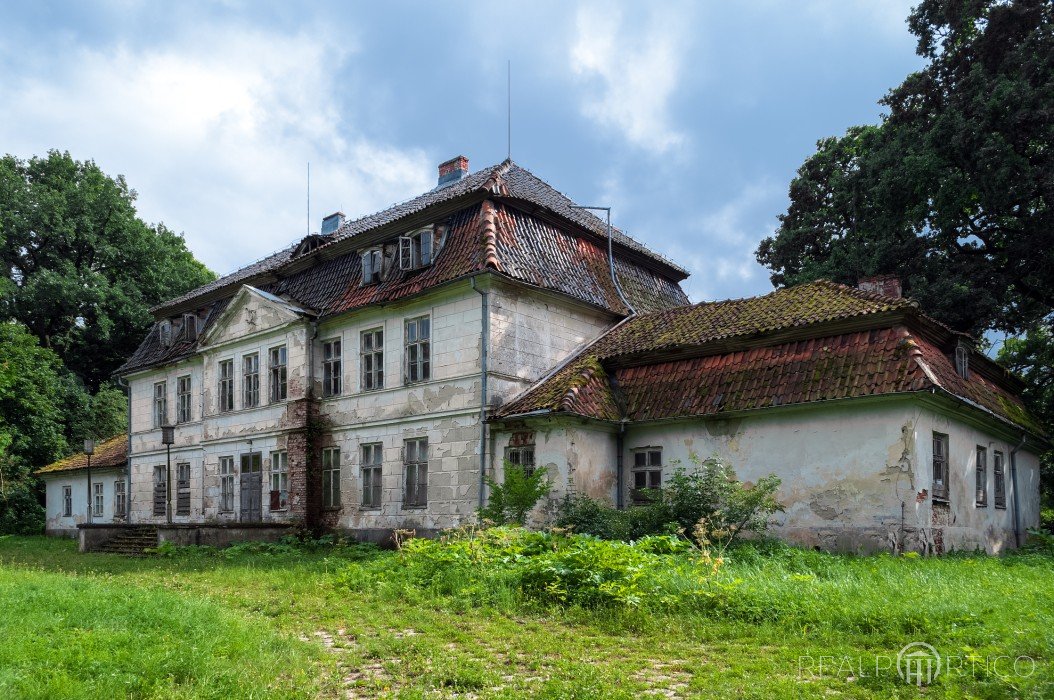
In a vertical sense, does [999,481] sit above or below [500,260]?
below

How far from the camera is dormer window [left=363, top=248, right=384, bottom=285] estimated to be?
69.3ft

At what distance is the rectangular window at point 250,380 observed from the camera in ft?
78.7

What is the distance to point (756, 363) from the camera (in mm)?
16391

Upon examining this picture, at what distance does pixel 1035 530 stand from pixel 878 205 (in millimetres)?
9595

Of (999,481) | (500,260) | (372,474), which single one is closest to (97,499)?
(372,474)

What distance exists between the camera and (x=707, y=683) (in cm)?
642

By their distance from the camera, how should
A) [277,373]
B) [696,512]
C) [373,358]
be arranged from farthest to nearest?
[277,373]
[373,358]
[696,512]

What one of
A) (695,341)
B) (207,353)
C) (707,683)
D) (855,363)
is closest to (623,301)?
(695,341)

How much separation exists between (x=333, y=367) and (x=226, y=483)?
587 cm

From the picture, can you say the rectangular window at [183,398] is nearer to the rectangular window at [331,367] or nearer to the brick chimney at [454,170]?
the rectangular window at [331,367]

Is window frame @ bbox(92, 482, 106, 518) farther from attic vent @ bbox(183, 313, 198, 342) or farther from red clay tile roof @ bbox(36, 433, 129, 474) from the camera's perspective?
attic vent @ bbox(183, 313, 198, 342)

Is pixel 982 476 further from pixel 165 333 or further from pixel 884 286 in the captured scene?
pixel 165 333

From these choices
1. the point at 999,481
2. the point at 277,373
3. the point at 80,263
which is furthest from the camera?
the point at 80,263

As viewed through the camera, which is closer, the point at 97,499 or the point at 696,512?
the point at 696,512
